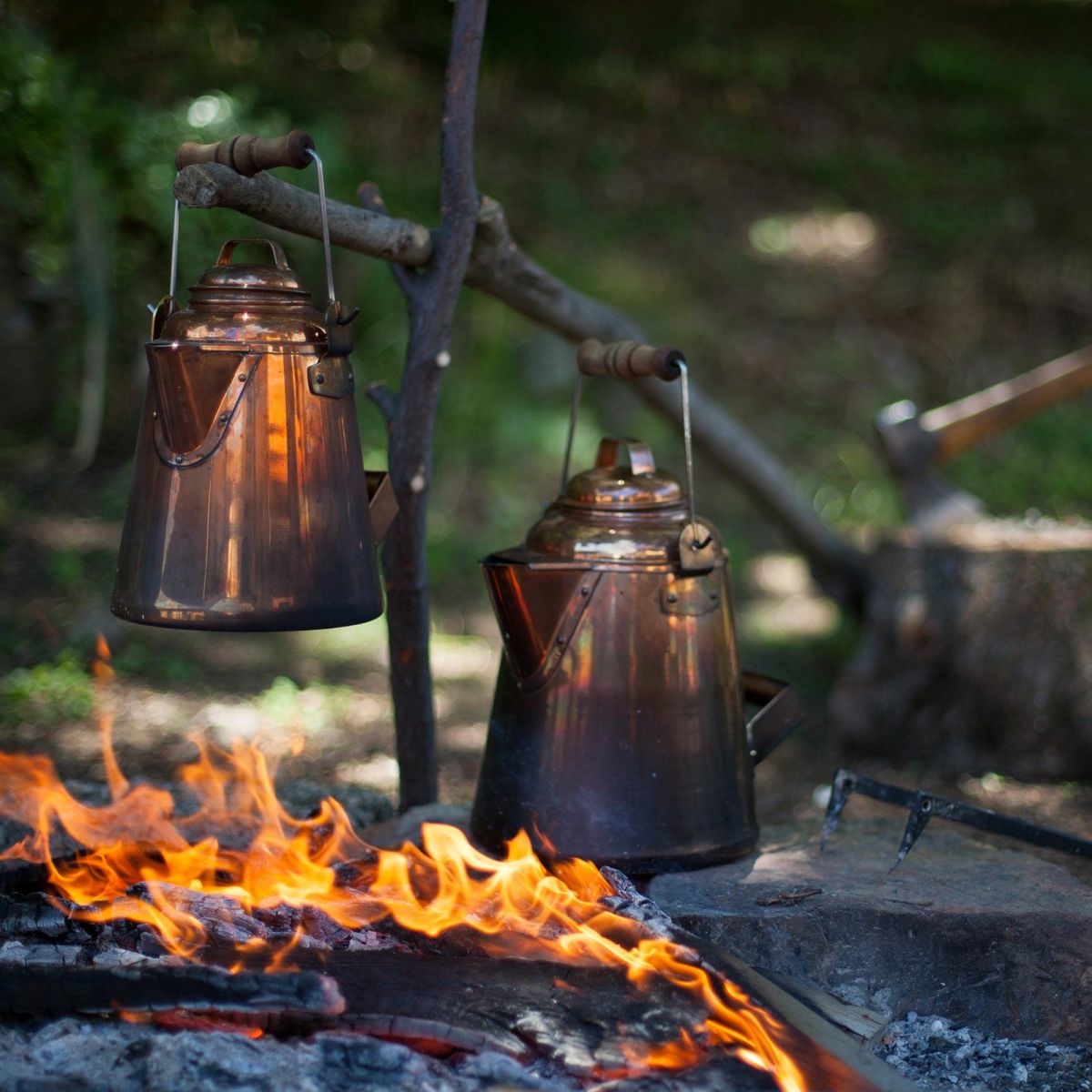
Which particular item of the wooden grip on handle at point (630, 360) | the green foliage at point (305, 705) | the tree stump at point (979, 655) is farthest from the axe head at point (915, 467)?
the wooden grip on handle at point (630, 360)

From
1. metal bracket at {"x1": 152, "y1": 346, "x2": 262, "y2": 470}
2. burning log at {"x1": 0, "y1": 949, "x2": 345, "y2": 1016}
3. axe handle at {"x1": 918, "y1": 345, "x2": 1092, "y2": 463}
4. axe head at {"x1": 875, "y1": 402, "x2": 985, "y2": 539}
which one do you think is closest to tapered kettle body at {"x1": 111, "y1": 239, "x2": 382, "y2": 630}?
metal bracket at {"x1": 152, "y1": 346, "x2": 262, "y2": 470}

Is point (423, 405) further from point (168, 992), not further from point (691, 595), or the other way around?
point (168, 992)

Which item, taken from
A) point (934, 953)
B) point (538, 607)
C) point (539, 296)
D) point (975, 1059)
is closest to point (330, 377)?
point (538, 607)

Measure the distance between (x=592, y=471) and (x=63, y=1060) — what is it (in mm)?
1384

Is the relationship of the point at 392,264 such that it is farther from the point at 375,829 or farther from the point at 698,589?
the point at 375,829

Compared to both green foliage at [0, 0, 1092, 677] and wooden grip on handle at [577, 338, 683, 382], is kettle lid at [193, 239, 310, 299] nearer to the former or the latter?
wooden grip on handle at [577, 338, 683, 382]

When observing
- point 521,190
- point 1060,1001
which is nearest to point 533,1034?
point 1060,1001

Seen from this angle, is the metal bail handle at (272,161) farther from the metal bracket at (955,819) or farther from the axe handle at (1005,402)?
the axe handle at (1005,402)

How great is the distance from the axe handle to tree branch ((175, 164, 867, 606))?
58cm

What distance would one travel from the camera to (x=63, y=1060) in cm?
175

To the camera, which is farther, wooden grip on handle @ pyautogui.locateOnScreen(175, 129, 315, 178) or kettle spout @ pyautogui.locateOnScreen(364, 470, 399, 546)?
kettle spout @ pyautogui.locateOnScreen(364, 470, 399, 546)

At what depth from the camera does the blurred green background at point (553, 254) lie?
5156 millimetres

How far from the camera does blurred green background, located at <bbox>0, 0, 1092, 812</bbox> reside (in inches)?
203

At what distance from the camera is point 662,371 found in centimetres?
254
